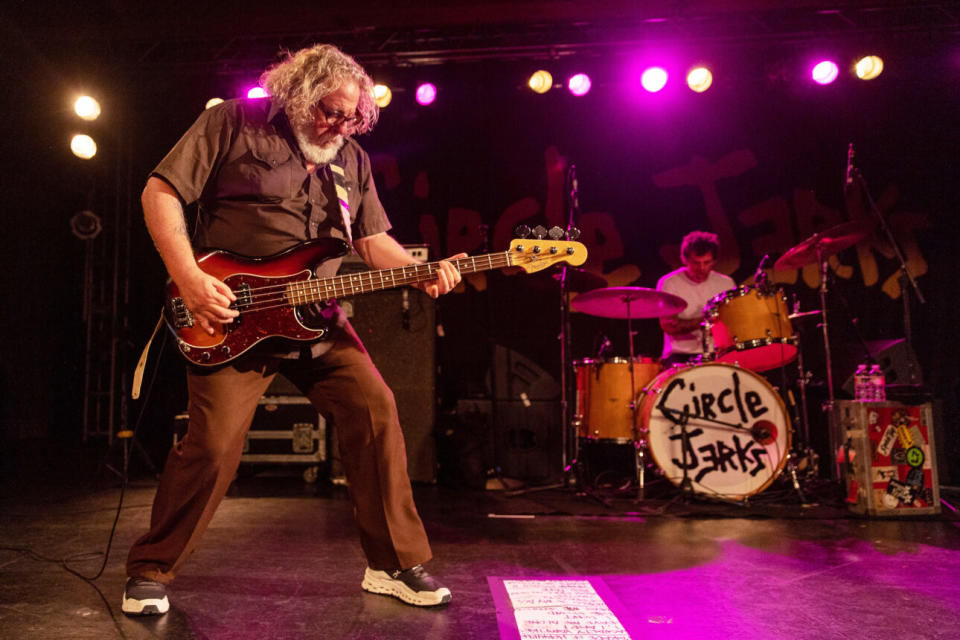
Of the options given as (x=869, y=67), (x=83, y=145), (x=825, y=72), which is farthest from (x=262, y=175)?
(x=869, y=67)

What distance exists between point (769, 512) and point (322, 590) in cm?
306

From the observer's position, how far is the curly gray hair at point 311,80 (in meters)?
2.48

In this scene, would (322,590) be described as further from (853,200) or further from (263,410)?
(853,200)

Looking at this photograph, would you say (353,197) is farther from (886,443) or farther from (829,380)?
(829,380)

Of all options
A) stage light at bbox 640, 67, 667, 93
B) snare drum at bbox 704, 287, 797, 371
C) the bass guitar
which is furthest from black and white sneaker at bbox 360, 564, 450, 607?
stage light at bbox 640, 67, 667, 93

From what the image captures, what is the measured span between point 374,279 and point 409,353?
3291mm

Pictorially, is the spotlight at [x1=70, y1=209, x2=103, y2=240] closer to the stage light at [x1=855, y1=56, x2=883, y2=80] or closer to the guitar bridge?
the guitar bridge

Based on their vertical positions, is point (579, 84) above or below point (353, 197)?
above

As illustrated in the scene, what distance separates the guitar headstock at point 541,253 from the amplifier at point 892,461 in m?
2.77

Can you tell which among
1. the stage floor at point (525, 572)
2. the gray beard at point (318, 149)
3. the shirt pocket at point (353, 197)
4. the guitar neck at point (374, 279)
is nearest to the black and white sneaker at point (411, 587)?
the stage floor at point (525, 572)

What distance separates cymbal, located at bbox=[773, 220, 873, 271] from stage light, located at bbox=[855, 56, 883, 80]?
8.06 feet

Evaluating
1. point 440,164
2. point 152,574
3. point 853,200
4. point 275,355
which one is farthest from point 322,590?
point 853,200

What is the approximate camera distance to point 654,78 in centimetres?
650

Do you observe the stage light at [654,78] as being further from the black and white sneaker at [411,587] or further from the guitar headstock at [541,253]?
the black and white sneaker at [411,587]
